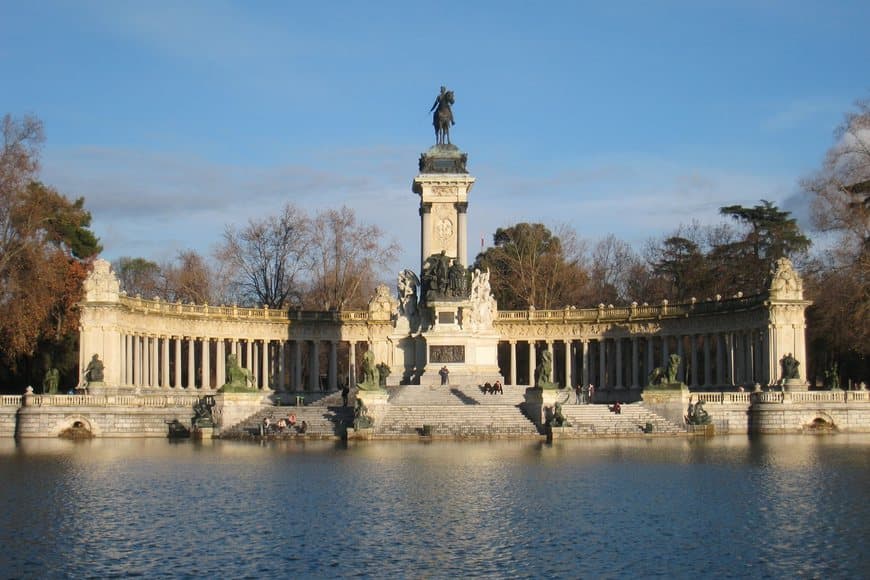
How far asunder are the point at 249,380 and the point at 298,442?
1108 centimetres

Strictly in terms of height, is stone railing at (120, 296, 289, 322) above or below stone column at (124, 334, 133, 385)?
above

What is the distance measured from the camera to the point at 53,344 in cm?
7200

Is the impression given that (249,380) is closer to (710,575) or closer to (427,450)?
(427,450)

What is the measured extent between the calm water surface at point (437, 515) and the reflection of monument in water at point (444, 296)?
2574cm

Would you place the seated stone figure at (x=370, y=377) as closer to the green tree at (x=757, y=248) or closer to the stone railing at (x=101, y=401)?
the stone railing at (x=101, y=401)

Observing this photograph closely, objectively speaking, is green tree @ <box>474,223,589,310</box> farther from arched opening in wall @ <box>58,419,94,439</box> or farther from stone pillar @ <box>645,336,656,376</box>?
arched opening in wall @ <box>58,419,94,439</box>

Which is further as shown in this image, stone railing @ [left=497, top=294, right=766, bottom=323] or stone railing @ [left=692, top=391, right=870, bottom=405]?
stone railing @ [left=497, top=294, right=766, bottom=323]

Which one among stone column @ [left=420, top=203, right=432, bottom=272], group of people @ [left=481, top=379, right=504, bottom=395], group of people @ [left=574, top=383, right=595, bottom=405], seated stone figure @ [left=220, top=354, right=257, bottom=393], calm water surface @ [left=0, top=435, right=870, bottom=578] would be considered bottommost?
calm water surface @ [left=0, top=435, right=870, bottom=578]

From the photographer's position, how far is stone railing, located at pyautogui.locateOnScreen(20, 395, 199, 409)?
55.0 m

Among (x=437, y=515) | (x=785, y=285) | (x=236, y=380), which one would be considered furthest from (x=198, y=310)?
(x=437, y=515)

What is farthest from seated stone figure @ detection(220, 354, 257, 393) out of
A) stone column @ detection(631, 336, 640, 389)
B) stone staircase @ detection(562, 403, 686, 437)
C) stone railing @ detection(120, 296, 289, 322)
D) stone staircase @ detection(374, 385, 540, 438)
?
stone column @ detection(631, 336, 640, 389)

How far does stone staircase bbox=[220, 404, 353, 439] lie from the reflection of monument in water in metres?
9.75

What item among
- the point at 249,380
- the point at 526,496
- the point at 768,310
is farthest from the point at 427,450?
the point at 768,310

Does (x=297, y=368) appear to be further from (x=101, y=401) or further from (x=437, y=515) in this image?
(x=437, y=515)
